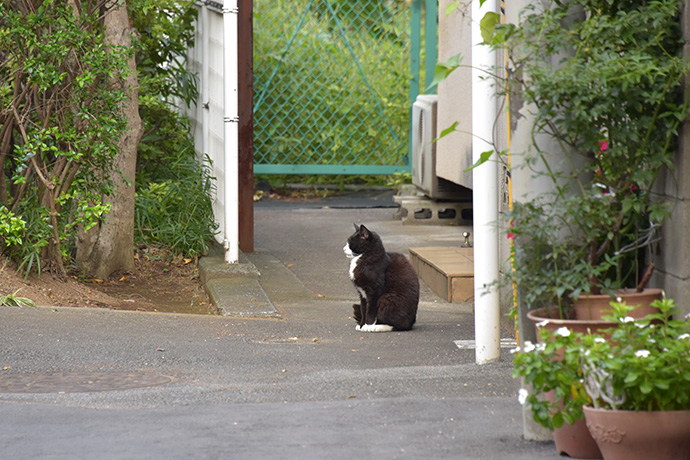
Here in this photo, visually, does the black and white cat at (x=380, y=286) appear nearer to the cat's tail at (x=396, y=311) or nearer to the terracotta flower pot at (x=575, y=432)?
the cat's tail at (x=396, y=311)

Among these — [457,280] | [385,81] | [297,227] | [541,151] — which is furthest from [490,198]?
[385,81]

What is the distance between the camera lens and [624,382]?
2.88 m

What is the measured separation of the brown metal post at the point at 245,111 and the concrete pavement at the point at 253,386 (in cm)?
160

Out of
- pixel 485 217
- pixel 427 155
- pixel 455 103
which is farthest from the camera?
pixel 427 155

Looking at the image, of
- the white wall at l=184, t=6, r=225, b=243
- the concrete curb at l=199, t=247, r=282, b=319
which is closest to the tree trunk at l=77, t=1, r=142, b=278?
the concrete curb at l=199, t=247, r=282, b=319

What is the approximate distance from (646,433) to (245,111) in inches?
254

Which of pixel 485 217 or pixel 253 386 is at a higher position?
pixel 485 217

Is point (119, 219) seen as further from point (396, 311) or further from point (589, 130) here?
point (589, 130)

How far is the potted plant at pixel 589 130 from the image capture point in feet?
10.5

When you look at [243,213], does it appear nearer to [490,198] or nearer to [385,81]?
[490,198]

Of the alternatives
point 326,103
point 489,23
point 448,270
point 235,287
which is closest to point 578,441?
point 489,23

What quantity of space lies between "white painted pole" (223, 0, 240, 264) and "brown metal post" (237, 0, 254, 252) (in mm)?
807

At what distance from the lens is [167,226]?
8.61 meters

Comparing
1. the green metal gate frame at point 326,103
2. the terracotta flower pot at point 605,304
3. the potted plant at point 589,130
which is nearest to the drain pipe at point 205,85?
the green metal gate frame at point 326,103
